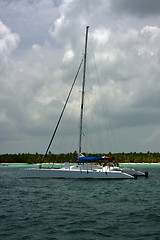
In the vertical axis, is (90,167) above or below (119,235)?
above

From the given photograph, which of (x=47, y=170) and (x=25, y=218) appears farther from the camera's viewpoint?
(x=47, y=170)

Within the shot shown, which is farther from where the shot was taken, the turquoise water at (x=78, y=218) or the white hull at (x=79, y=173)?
the white hull at (x=79, y=173)

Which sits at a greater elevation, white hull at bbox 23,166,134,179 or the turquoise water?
white hull at bbox 23,166,134,179

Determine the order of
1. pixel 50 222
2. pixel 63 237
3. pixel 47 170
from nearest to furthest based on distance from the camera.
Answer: pixel 63 237 < pixel 50 222 < pixel 47 170

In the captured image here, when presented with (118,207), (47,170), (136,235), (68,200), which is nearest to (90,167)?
(47,170)

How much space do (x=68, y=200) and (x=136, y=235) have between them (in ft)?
39.1

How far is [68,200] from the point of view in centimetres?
2467

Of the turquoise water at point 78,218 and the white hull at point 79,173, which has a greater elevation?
the white hull at point 79,173

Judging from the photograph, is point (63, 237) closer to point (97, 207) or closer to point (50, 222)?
point (50, 222)

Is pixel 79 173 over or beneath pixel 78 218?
over

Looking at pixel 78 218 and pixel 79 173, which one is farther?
pixel 79 173

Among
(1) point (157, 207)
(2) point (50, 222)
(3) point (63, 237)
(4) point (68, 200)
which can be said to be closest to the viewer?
(3) point (63, 237)

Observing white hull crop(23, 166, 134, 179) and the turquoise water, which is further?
white hull crop(23, 166, 134, 179)

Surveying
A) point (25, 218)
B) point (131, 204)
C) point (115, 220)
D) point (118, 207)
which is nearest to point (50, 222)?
point (25, 218)
